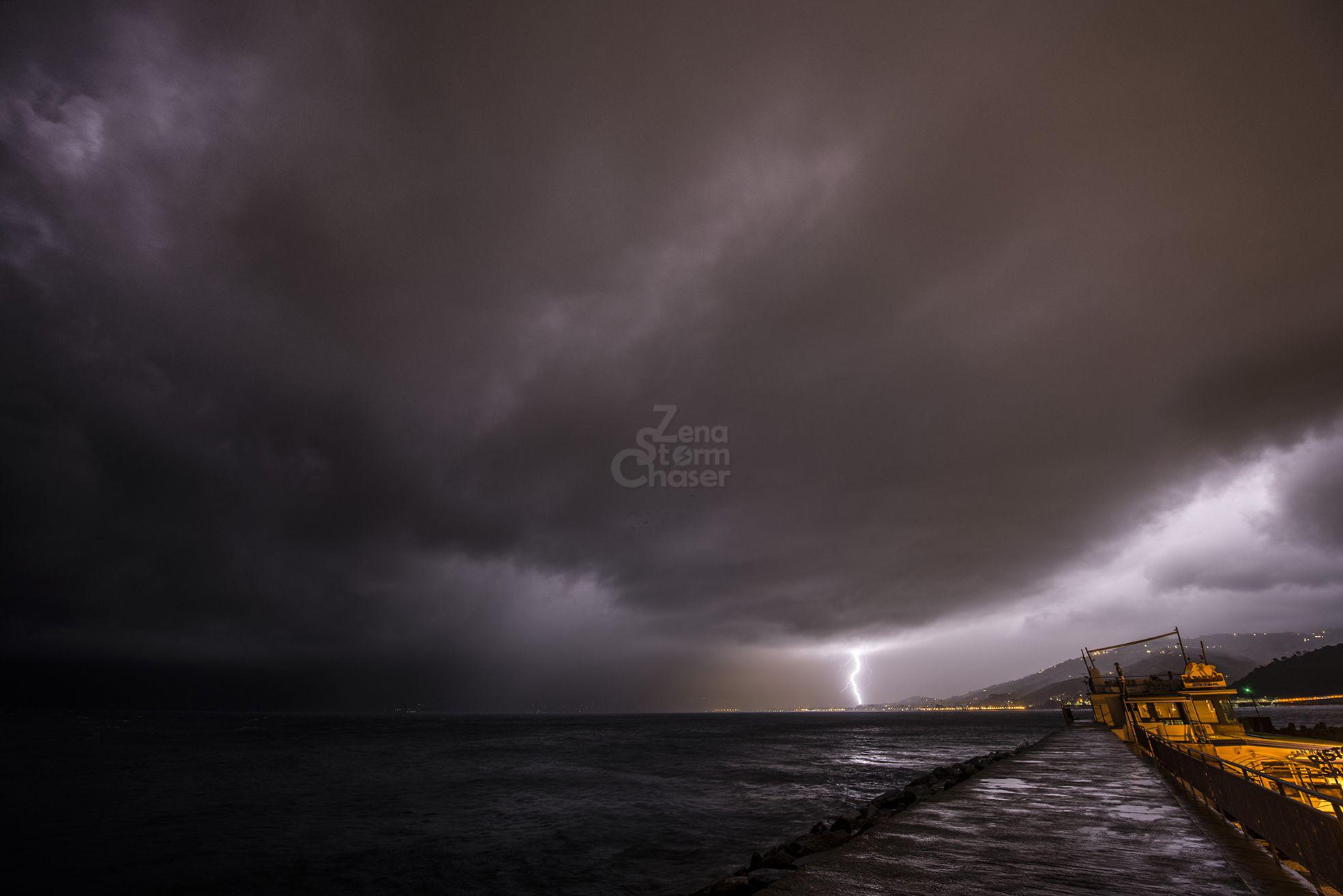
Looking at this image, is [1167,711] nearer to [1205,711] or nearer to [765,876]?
[1205,711]

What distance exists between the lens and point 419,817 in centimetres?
2805

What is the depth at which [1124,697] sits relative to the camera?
43.2 metres

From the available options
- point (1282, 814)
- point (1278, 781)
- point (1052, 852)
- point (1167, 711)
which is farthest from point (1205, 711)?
point (1282, 814)

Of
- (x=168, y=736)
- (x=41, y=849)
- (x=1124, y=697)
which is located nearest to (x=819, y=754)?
(x=1124, y=697)

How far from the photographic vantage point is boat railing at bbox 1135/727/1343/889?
23.8ft

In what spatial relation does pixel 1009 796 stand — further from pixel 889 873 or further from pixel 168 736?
pixel 168 736

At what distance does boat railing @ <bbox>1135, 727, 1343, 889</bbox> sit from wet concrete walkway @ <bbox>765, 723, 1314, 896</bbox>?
0.44 metres

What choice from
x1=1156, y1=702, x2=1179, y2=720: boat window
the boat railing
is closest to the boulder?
the boat railing

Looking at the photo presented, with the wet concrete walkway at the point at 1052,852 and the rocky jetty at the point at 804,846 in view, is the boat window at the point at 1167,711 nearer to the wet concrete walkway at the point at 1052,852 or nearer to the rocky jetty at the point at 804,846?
the rocky jetty at the point at 804,846

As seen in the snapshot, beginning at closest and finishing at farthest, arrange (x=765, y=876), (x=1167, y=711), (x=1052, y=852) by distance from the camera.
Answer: (x=1052, y=852) < (x=765, y=876) < (x=1167, y=711)

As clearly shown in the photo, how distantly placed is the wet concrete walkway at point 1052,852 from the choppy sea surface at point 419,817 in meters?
7.63

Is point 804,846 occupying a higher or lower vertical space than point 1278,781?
lower

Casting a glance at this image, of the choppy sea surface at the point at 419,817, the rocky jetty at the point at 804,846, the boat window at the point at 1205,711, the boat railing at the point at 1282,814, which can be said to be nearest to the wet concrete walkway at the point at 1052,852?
the boat railing at the point at 1282,814

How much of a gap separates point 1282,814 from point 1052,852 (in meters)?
3.44
